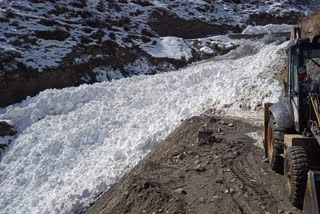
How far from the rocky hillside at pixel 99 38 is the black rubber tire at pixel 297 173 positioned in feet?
48.9

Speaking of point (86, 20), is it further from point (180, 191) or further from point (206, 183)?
point (180, 191)

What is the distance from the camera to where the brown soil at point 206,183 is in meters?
4.77

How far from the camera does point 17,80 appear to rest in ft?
56.3

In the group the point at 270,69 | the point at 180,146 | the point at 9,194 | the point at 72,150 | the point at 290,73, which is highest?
the point at 290,73

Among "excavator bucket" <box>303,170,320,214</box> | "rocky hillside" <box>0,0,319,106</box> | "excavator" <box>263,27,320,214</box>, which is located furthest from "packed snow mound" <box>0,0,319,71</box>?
"excavator bucket" <box>303,170,320,214</box>

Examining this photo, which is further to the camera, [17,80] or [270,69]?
[17,80]

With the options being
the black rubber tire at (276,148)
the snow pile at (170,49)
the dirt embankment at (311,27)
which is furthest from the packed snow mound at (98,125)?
the snow pile at (170,49)

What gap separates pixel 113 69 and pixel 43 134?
349 inches

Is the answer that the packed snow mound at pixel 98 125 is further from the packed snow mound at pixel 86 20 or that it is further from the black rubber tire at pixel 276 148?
the packed snow mound at pixel 86 20

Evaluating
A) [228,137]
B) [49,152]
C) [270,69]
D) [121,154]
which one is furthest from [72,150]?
[270,69]

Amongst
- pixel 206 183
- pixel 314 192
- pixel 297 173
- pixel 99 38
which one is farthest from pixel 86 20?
pixel 314 192

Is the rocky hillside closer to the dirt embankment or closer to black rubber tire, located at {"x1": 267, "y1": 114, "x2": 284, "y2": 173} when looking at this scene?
the dirt embankment

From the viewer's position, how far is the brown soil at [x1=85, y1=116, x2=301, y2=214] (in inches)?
188

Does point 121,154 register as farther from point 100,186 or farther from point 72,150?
point 72,150
